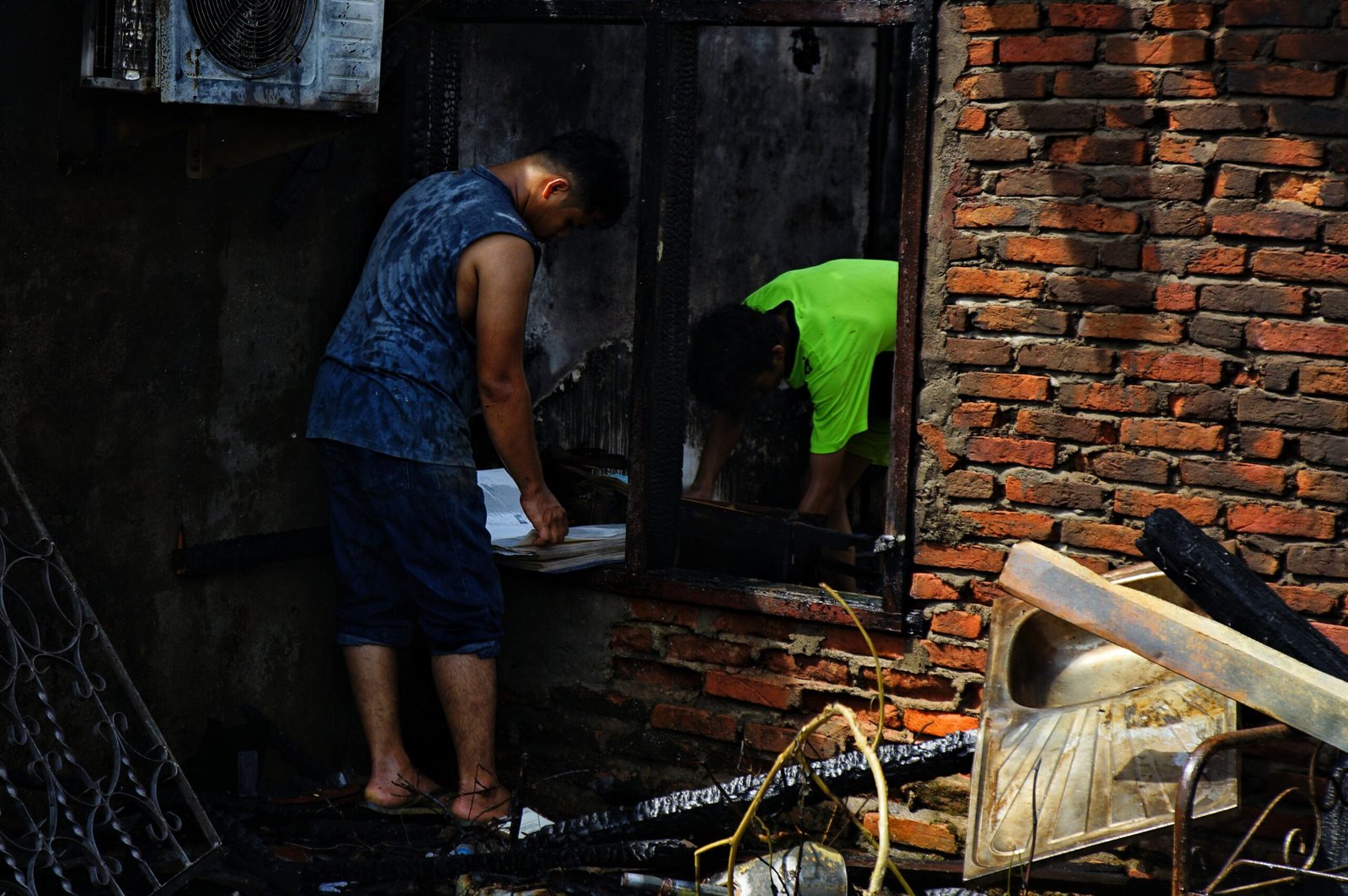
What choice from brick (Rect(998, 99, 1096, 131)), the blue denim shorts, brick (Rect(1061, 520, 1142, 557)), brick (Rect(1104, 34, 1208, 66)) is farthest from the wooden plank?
the blue denim shorts

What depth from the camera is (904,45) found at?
278 inches

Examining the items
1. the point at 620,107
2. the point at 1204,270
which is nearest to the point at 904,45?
the point at 620,107

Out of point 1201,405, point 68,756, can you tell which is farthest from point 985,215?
point 68,756

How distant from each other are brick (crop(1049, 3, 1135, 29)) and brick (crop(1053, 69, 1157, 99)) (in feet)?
0.38

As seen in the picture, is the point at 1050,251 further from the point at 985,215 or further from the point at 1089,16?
the point at 1089,16

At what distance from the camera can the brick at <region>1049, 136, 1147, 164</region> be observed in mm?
3703

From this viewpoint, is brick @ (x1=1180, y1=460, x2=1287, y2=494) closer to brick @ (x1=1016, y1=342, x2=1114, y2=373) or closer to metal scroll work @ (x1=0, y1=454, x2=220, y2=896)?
brick @ (x1=1016, y1=342, x2=1114, y2=373)

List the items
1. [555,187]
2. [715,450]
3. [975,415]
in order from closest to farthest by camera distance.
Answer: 1. [975,415]
2. [555,187]
3. [715,450]

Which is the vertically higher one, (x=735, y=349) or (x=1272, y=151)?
(x=1272, y=151)

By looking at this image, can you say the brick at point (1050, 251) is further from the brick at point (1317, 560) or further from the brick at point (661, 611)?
the brick at point (661, 611)

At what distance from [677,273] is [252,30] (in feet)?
4.70

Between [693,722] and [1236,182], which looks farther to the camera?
[693,722]

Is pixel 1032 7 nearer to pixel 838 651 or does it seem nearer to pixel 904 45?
pixel 838 651

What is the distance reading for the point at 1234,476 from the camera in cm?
371
